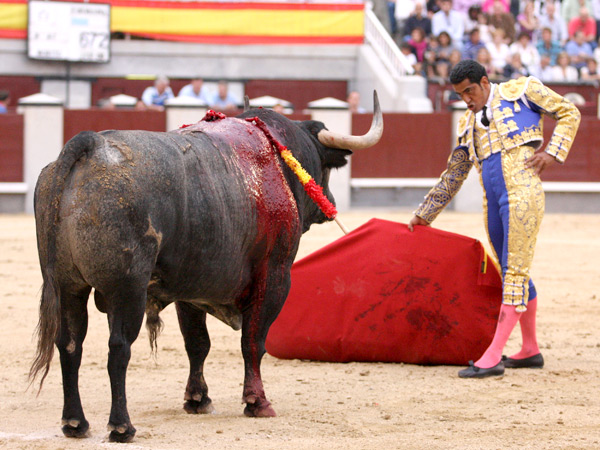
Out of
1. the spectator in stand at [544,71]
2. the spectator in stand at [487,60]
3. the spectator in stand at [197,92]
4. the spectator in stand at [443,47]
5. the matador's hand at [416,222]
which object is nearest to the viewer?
the matador's hand at [416,222]

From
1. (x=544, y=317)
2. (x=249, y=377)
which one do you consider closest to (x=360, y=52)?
(x=544, y=317)

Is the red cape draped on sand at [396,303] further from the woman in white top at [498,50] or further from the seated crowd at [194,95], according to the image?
the woman in white top at [498,50]

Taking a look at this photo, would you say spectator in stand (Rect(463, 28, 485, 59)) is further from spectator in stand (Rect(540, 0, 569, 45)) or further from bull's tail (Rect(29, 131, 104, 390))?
bull's tail (Rect(29, 131, 104, 390))

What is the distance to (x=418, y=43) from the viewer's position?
14445 mm

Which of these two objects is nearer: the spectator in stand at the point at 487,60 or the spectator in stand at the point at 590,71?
the spectator in stand at the point at 487,60

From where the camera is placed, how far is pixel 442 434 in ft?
11.9

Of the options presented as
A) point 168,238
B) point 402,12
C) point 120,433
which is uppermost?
point 402,12

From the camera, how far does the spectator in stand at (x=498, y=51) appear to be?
1391 centimetres

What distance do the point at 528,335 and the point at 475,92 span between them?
45.9 inches

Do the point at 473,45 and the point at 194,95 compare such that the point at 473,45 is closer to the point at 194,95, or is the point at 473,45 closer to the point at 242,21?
the point at 242,21

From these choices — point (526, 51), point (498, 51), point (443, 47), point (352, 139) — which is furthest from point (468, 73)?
point (526, 51)

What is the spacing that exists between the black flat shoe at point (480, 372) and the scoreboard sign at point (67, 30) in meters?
10.4

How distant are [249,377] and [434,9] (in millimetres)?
11723

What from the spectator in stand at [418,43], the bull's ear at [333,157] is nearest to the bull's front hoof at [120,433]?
the bull's ear at [333,157]
